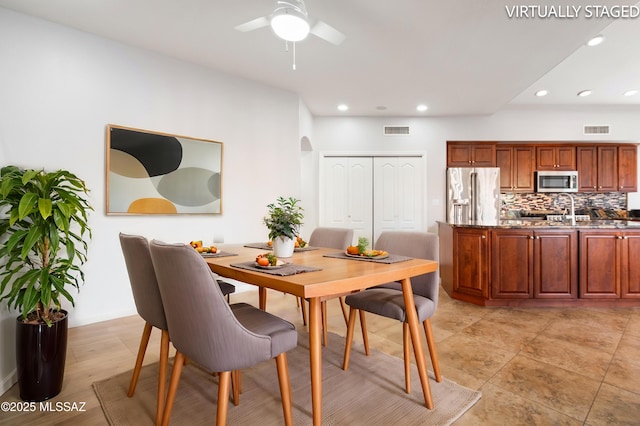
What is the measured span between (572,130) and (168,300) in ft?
22.2

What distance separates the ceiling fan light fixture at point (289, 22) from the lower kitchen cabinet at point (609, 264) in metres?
3.50

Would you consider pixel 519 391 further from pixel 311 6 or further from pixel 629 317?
pixel 311 6

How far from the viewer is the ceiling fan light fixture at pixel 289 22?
75.9 inches

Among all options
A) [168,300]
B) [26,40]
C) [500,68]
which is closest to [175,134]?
[26,40]

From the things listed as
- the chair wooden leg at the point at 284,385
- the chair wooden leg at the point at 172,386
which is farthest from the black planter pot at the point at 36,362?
the chair wooden leg at the point at 284,385

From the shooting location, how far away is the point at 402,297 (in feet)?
6.79

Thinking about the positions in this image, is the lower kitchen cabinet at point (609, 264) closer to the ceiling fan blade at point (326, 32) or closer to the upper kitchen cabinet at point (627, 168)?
the upper kitchen cabinet at point (627, 168)

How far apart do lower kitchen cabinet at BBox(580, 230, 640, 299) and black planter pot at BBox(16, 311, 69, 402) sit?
15.1ft

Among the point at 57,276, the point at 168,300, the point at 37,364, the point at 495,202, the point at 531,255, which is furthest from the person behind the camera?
the point at 495,202

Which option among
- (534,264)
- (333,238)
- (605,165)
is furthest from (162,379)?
(605,165)

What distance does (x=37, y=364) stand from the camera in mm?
1858

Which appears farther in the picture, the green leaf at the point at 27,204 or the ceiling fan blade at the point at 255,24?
the ceiling fan blade at the point at 255,24

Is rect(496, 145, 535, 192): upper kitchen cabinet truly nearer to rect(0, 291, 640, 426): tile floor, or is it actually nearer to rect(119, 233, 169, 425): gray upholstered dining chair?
rect(0, 291, 640, 426): tile floor

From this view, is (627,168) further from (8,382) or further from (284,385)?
(8,382)
